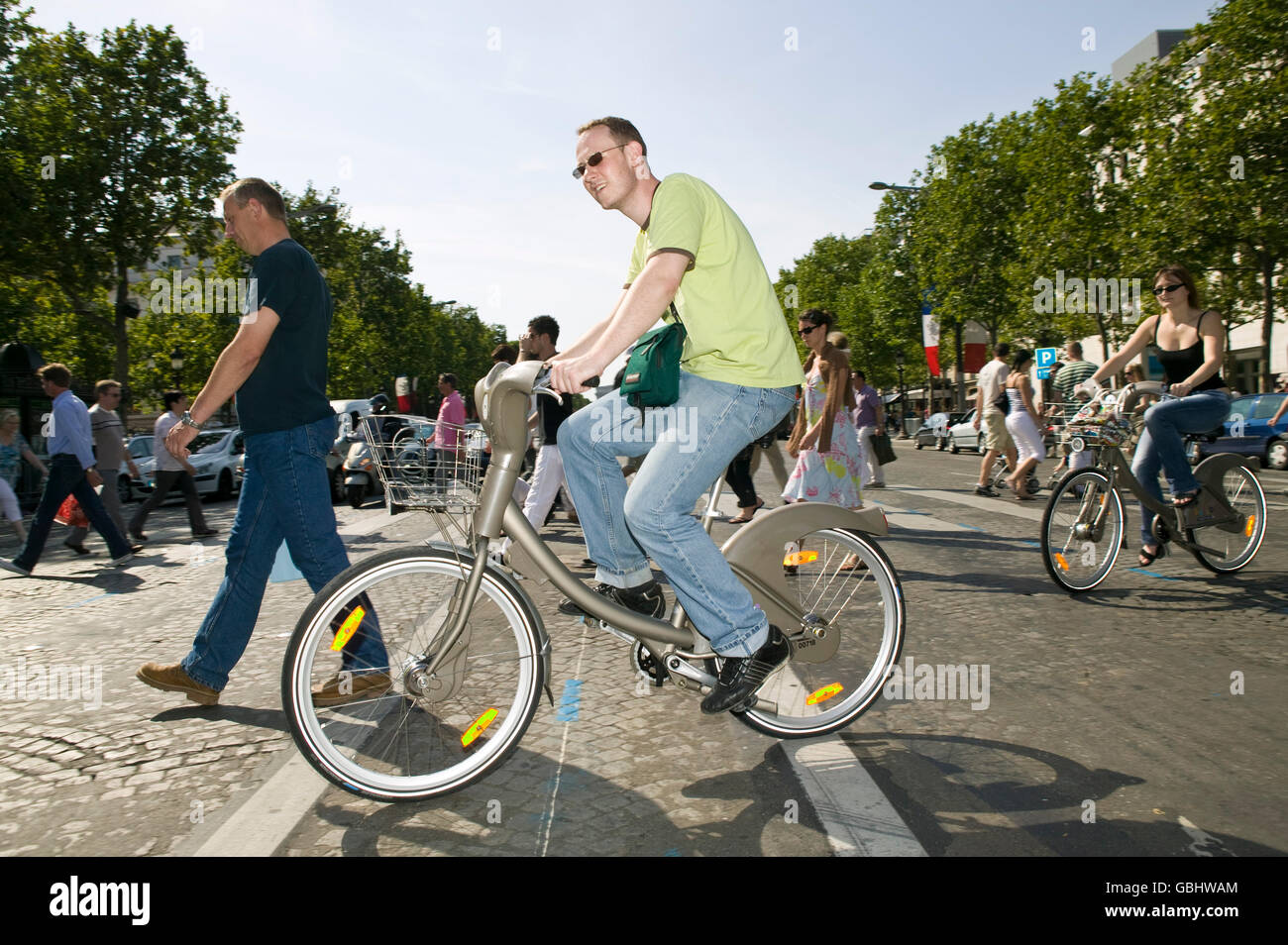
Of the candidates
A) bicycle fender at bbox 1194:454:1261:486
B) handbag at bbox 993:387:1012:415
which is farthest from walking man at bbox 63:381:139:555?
handbag at bbox 993:387:1012:415

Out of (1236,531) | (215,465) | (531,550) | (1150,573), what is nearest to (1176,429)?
(1236,531)

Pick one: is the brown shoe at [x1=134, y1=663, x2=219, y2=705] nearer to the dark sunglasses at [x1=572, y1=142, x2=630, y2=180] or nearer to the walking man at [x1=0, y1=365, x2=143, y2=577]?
the dark sunglasses at [x1=572, y1=142, x2=630, y2=180]

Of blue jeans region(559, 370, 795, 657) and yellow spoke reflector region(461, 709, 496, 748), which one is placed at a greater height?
blue jeans region(559, 370, 795, 657)

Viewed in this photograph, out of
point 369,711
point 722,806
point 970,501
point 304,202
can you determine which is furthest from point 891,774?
point 304,202

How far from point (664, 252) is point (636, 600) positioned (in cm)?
113

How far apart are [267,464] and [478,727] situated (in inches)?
60.9

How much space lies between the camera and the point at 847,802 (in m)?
2.93

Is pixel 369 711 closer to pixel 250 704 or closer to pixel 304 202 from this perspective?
pixel 250 704

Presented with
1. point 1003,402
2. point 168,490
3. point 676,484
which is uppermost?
point 1003,402

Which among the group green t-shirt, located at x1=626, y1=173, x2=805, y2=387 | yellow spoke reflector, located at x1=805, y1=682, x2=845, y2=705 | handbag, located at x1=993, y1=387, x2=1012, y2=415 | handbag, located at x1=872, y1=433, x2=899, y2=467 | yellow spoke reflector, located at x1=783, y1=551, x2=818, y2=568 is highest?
handbag, located at x1=993, y1=387, x2=1012, y2=415

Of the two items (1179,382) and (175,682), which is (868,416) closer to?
(1179,382)

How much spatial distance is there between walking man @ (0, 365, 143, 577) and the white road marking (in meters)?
7.95

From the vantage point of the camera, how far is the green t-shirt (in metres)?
3.13

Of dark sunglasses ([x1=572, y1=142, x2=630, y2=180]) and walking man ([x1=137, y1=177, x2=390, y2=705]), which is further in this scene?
walking man ([x1=137, y1=177, x2=390, y2=705])
